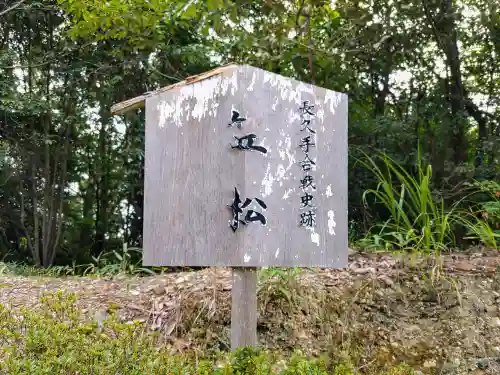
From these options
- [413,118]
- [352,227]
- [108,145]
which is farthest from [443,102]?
[108,145]

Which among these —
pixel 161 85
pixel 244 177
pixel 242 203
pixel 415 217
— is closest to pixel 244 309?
pixel 242 203

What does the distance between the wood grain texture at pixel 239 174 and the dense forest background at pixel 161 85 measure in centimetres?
163

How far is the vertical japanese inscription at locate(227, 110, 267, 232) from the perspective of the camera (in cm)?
241

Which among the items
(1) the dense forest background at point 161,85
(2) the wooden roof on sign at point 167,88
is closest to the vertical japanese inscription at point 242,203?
(2) the wooden roof on sign at point 167,88

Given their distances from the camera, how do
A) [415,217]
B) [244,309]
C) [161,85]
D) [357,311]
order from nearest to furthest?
1. [244,309]
2. [357,311]
3. [415,217]
4. [161,85]

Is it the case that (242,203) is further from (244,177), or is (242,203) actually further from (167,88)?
(167,88)

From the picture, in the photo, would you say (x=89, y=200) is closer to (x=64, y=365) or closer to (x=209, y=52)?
(x=209, y=52)

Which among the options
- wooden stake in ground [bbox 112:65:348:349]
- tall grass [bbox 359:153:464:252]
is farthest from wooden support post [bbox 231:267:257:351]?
tall grass [bbox 359:153:464:252]

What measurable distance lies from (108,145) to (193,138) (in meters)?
7.10

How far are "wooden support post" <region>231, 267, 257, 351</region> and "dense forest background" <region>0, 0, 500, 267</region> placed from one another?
2.12 meters

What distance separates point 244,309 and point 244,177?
0.65 metres

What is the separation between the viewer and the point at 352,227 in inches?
284

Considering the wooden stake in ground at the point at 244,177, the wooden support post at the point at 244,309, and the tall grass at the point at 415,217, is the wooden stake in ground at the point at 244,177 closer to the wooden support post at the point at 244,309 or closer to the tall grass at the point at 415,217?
the wooden support post at the point at 244,309

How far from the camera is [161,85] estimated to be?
799 centimetres
